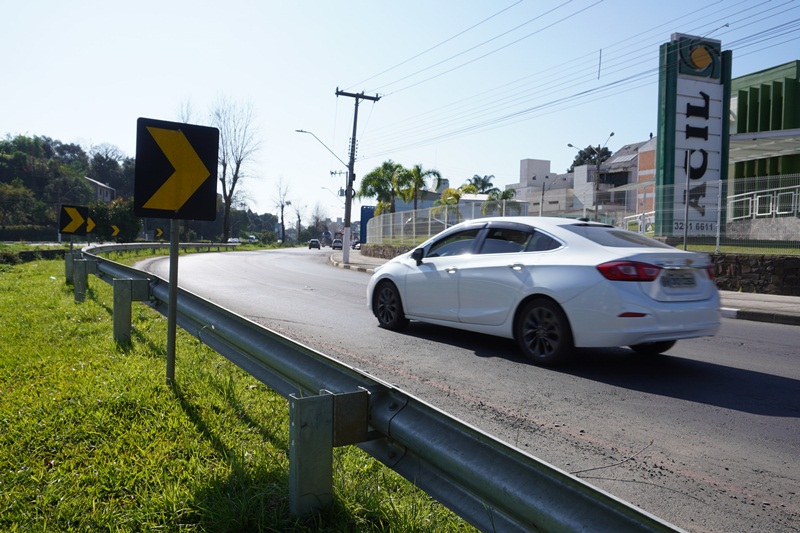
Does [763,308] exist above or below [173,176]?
below

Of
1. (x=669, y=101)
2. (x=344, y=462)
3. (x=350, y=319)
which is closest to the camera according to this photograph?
(x=344, y=462)

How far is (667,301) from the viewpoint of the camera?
5738 millimetres

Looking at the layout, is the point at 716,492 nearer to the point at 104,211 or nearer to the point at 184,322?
the point at 184,322

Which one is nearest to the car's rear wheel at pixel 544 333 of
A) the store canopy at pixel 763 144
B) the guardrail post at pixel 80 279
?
the guardrail post at pixel 80 279

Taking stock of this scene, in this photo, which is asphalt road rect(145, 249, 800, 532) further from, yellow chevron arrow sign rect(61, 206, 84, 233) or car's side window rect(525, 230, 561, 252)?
yellow chevron arrow sign rect(61, 206, 84, 233)

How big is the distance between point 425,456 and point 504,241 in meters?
5.11

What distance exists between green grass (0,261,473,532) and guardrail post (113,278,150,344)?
46 cm

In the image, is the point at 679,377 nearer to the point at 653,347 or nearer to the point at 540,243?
the point at 653,347

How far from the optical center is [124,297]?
5832mm

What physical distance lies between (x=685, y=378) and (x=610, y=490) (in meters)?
2.99

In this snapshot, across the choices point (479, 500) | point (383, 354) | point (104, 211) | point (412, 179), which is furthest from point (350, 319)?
point (412, 179)

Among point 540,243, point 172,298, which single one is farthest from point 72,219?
point 540,243

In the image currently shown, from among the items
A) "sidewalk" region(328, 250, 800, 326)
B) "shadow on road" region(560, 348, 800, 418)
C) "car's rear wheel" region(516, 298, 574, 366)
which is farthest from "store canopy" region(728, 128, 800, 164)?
"car's rear wheel" region(516, 298, 574, 366)

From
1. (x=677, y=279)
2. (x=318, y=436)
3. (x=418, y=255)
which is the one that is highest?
(x=418, y=255)
